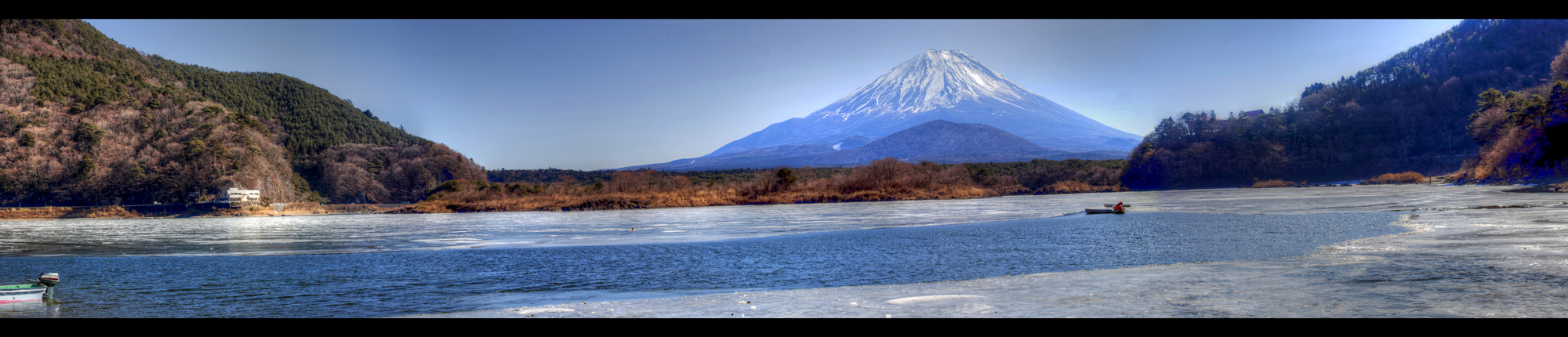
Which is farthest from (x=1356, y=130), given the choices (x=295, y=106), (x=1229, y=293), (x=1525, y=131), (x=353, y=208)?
(x=295, y=106)

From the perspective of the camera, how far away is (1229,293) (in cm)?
872

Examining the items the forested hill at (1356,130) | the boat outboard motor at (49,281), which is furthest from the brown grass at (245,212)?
the forested hill at (1356,130)

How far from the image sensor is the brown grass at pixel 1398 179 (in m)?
78.1

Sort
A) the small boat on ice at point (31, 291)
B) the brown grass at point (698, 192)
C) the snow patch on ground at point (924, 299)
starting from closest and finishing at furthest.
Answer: the snow patch on ground at point (924, 299) < the small boat on ice at point (31, 291) < the brown grass at point (698, 192)

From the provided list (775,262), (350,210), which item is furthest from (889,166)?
(775,262)

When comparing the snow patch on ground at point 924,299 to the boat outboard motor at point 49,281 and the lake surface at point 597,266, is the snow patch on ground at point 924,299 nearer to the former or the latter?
the lake surface at point 597,266

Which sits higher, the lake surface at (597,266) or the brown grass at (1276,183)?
the brown grass at (1276,183)

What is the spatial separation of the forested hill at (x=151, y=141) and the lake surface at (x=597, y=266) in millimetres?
58972

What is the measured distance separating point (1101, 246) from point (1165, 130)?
113716mm

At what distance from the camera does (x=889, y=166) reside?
7456 centimetres

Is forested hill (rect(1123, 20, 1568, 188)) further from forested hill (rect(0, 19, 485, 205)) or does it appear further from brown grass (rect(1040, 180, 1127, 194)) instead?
forested hill (rect(0, 19, 485, 205))

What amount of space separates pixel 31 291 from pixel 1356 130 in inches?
5140

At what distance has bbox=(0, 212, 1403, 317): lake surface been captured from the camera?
10266 mm
